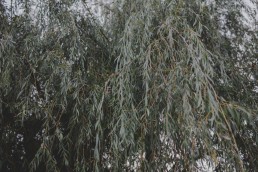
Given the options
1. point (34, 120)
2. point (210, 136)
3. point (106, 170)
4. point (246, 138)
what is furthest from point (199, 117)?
point (34, 120)

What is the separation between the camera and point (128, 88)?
7.57 ft

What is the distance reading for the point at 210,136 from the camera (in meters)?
1.96

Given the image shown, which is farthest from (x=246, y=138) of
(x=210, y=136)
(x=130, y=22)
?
(x=130, y=22)

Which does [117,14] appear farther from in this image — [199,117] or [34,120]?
[199,117]

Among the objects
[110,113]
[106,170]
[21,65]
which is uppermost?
[21,65]

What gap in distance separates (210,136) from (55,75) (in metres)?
1.24

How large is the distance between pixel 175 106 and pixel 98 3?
149 centimetres

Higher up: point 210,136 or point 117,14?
point 117,14

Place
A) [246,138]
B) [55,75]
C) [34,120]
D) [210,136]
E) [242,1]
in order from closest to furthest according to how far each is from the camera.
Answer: [210,136] < [246,138] < [55,75] < [34,120] < [242,1]

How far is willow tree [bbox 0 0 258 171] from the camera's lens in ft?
6.63

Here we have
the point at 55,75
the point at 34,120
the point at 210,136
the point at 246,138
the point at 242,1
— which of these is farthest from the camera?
the point at 242,1

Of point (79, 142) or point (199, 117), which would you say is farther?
point (79, 142)

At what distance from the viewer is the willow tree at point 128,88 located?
2.02m

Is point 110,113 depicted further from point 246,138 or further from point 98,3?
point 98,3
